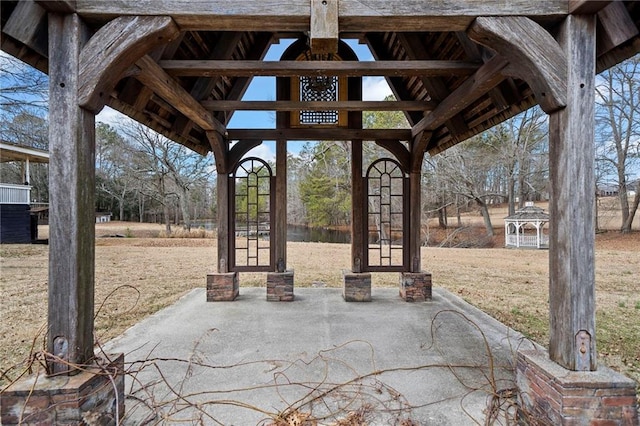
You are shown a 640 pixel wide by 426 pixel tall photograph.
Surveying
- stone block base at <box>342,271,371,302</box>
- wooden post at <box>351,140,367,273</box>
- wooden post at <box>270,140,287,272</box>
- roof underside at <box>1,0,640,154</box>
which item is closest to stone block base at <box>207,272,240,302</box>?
wooden post at <box>270,140,287,272</box>

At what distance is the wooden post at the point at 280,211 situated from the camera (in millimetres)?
5043

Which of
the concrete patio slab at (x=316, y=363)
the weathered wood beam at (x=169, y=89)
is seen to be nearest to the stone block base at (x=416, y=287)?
the concrete patio slab at (x=316, y=363)

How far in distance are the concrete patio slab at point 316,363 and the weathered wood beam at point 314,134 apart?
8.38ft

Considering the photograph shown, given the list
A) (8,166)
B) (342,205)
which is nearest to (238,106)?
(342,205)

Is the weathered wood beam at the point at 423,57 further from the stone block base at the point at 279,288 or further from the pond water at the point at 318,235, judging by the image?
the pond water at the point at 318,235

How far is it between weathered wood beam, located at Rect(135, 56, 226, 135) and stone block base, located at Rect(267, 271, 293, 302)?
235cm

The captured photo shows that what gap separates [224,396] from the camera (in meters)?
2.44

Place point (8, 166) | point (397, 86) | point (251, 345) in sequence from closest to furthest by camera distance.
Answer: point (251, 345) → point (397, 86) → point (8, 166)

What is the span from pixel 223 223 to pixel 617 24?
4699 millimetres

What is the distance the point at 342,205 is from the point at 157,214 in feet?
58.9

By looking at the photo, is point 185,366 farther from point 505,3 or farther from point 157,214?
point 157,214

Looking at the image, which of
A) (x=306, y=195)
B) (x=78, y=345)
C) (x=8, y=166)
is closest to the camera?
(x=78, y=345)

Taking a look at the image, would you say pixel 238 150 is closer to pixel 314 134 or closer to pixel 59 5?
pixel 314 134

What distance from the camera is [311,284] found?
6.85 metres
